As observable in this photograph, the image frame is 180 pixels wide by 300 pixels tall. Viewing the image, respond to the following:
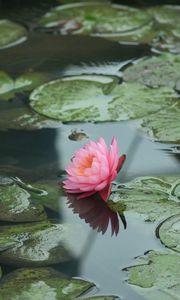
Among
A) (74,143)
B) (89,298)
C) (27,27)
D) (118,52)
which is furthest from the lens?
(27,27)

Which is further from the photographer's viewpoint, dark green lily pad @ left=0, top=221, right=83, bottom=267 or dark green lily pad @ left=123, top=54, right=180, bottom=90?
dark green lily pad @ left=123, top=54, right=180, bottom=90

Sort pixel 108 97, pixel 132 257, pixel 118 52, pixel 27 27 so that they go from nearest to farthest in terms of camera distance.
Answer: pixel 132 257 < pixel 108 97 < pixel 118 52 < pixel 27 27

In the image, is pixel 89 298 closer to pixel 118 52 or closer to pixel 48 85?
pixel 48 85

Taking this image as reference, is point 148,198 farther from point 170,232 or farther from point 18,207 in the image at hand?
point 18,207

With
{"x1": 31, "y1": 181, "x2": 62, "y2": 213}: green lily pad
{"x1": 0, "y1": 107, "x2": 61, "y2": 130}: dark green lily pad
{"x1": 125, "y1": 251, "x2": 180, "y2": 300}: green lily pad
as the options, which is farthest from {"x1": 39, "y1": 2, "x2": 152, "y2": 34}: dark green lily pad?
{"x1": 125, "y1": 251, "x2": 180, "y2": 300}: green lily pad

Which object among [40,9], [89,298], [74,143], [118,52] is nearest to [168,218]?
[89,298]

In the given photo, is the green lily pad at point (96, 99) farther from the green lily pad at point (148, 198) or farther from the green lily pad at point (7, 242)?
the green lily pad at point (7, 242)

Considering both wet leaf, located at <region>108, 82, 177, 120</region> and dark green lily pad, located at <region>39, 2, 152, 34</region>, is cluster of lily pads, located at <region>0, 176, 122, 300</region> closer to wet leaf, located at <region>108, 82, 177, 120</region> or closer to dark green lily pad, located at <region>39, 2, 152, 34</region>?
wet leaf, located at <region>108, 82, 177, 120</region>
